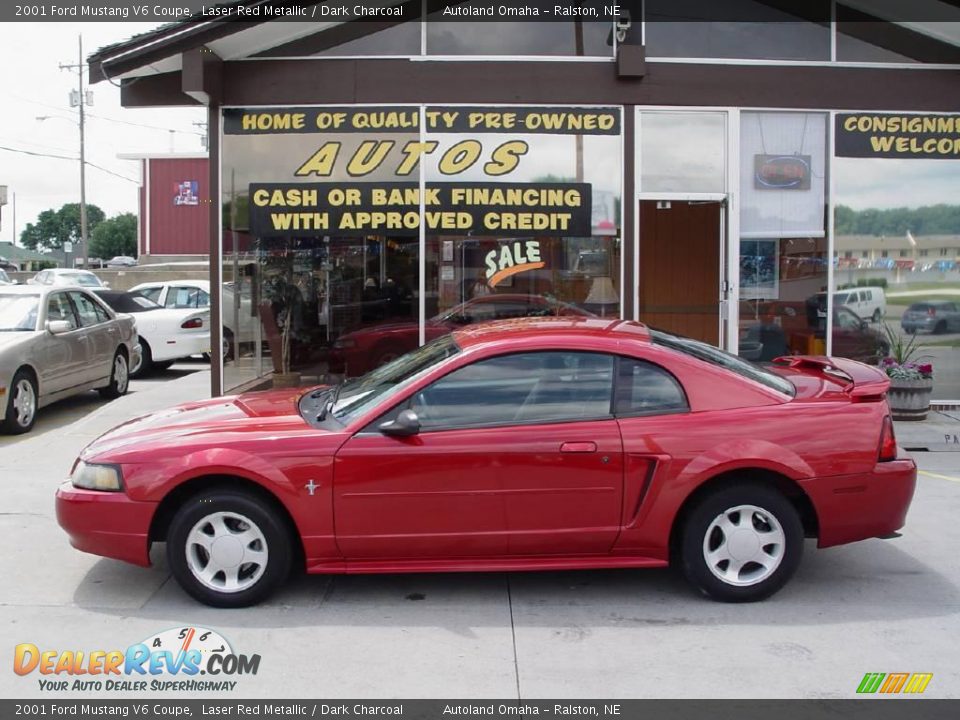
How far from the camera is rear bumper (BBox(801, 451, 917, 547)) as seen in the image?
16.1 ft

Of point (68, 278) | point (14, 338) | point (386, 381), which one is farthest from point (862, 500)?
point (68, 278)

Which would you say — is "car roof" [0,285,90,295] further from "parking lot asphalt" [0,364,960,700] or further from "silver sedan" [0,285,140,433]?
"parking lot asphalt" [0,364,960,700]

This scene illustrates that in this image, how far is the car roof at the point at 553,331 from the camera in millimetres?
5176

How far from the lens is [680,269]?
12453 millimetres

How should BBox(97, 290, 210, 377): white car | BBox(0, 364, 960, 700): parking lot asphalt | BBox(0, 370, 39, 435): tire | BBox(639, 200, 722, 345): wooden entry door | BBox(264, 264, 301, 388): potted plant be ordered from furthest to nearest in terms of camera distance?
BBox(97, 290, 210, 377): white car → BBox(639, 200, 722, 345): wooden entry door → BBox(264, 264, 301, 388): potted plant → BBox(0, 370, 39, 435): tire → BBox(0, 364, 960, 700): parking lot asphalt

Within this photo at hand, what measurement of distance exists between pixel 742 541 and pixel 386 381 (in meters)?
2.07

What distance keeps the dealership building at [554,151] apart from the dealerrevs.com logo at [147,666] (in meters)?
5.68

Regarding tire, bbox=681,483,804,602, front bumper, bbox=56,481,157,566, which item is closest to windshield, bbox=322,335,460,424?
front bumper, bbox=56,481,157,566

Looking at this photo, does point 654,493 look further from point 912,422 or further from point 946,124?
point 946,124

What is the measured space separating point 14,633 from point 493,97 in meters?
6.85

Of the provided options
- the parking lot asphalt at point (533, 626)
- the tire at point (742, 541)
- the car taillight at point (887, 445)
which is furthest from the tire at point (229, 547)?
the car taillight at point (887, 445)

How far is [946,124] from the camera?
32.8 ft

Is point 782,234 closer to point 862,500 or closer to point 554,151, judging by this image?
point 554,151

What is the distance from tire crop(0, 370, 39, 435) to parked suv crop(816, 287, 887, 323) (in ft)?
27.3
